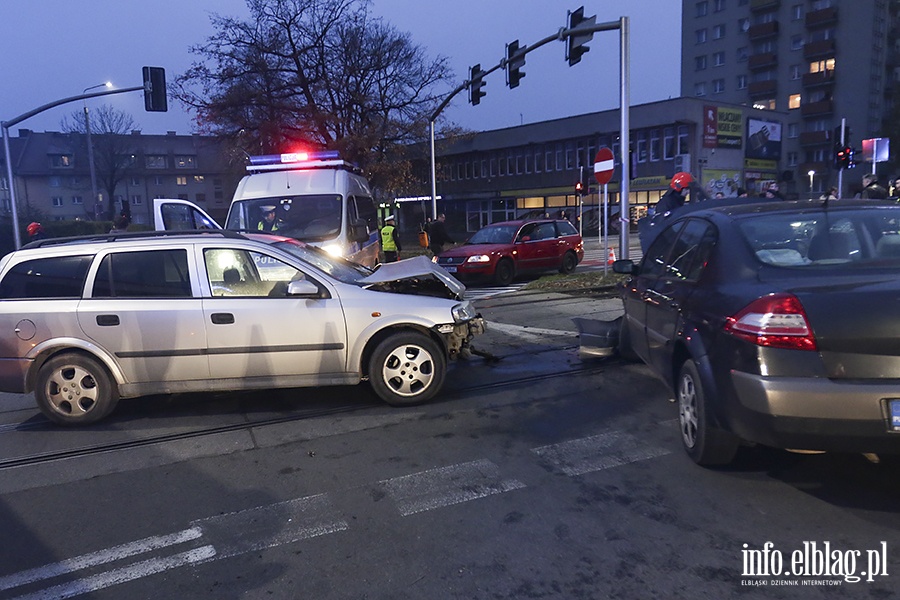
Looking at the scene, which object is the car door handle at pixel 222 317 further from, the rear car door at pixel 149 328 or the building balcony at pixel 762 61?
the building balcony at pixel 762 61

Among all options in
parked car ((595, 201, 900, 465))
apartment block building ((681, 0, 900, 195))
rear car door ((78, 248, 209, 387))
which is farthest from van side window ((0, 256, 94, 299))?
apartment block building ((681, 0, 900, 195))

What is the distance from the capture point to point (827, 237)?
421cm

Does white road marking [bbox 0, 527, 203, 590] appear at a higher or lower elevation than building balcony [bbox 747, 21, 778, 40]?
lower

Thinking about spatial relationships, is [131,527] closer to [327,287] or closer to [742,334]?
[327,287]

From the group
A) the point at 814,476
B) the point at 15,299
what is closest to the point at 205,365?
the point at 15,299

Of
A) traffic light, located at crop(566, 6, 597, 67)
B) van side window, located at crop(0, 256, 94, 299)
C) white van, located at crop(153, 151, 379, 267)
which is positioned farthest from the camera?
traffic light, located at crop(566, 6, 597, 67)

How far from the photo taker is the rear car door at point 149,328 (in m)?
5.78

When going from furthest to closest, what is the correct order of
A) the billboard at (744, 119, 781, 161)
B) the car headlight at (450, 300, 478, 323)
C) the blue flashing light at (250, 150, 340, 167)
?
1. the billboard at (744, 119, 781, 161)
2. the blue flashing light at (250, 150, 340, 167)
3. the car headlight at (450, 300, 478, 323)

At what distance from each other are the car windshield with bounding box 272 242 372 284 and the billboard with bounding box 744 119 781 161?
47.9m

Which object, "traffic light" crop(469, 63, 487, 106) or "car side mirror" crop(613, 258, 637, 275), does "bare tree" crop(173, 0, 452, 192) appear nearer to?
"traffic light" crop(469, 63, 487, 106)

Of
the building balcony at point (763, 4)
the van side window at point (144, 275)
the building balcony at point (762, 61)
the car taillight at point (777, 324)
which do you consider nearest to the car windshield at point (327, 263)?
the van side window at point (144, 275)

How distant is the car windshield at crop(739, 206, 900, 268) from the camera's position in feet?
13.1

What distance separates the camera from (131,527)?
3.90 meters

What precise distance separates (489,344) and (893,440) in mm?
5677
